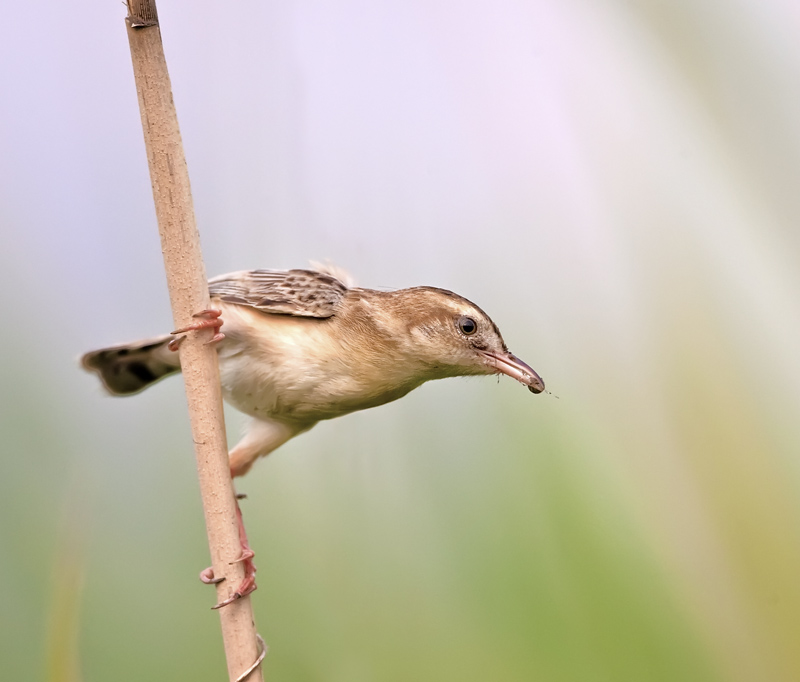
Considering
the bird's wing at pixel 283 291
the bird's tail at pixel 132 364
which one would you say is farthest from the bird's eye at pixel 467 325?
the bird's tail at pixel 132 364

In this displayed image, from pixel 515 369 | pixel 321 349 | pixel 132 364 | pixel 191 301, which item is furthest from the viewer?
pixel 132 364

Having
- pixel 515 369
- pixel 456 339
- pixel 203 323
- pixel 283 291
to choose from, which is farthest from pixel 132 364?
pixel 515 369

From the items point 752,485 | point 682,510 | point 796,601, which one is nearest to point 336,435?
point 682,510

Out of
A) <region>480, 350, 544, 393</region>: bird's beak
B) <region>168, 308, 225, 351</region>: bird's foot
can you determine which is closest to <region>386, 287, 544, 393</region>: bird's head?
<region>480, 350, 544, 393</region>: bird's beak

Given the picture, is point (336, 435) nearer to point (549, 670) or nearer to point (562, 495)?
point (562, 495)

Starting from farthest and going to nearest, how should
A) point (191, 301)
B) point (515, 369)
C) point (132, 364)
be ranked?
point (132, 364) < point (515, 369) < point (191, 301)

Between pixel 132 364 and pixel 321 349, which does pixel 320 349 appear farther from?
pixel 132 364

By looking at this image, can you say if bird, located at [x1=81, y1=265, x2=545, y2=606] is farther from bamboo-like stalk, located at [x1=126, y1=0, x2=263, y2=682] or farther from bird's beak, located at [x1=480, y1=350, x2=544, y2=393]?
bamboo-like stalk, located at [x1=126, y1=0, x2=263, y2=682]
